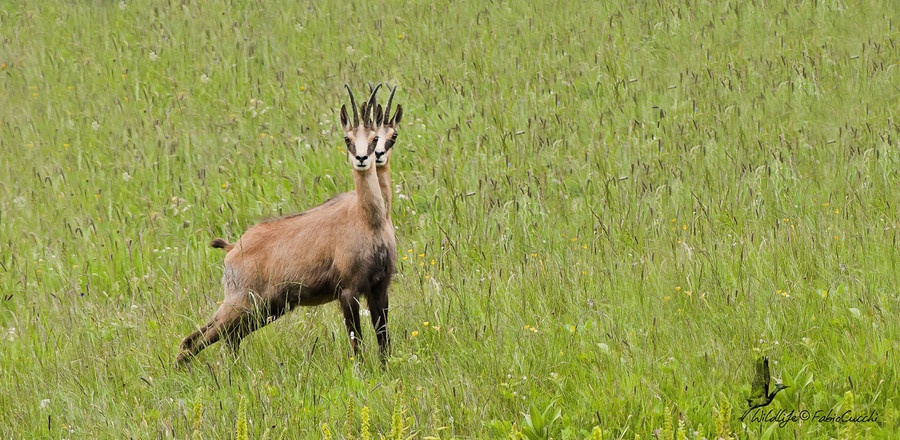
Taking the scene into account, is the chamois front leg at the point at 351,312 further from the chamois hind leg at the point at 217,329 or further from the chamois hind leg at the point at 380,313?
the chamois hind leg at the point at 217,329

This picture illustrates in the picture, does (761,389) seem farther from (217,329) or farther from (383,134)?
(217,329)

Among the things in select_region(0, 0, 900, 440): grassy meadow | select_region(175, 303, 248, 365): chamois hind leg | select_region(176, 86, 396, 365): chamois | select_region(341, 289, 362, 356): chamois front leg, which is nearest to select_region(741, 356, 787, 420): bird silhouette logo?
select_region(0, 0, 900, 440): grassy meadow

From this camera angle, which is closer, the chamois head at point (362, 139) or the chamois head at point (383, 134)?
the chamois head at point (362, 139)

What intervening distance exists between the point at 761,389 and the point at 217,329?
3318mm

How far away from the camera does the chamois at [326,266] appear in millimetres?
6219

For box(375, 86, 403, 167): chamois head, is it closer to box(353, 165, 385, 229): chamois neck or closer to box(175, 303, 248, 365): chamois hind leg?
box(353, 165, 385, 229): chamois neck

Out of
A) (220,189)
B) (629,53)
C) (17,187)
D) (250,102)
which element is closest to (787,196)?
(629,53)

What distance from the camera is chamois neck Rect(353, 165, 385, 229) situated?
6.30m

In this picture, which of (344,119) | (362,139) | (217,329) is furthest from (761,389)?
(217,329)

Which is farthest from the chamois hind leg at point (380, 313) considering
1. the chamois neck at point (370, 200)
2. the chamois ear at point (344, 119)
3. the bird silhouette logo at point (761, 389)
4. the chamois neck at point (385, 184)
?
the bird silhouette logo at point (761, 389)

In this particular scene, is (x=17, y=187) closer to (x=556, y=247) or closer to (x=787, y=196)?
(x=556, y=247)

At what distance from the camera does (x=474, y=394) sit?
5293 mm

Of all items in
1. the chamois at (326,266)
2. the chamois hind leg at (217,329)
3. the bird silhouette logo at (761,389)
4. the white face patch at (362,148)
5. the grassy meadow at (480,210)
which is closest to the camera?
the bird silhouette logo at (761,389)

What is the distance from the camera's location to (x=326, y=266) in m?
6.38
